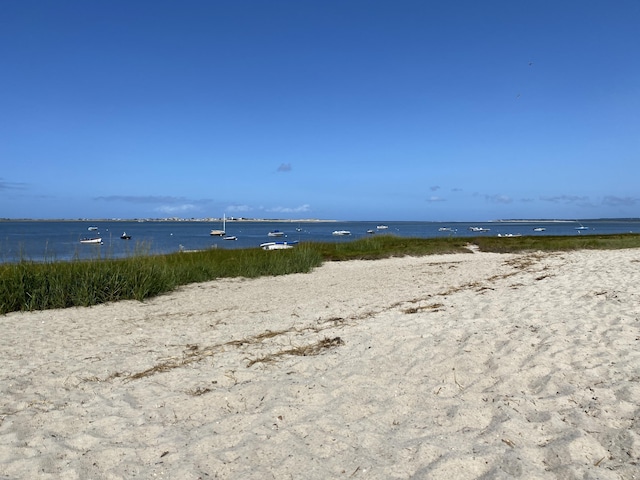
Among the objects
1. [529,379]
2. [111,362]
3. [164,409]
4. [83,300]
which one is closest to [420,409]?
[529,379]

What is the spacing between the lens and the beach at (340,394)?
2957 millimetres

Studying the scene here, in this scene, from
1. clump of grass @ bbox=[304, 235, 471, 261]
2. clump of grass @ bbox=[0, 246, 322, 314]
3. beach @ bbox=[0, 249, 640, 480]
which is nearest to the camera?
beach @ bbox=[0, 249, 640, 480]

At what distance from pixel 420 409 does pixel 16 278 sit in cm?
888

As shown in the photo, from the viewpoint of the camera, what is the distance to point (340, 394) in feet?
13.3

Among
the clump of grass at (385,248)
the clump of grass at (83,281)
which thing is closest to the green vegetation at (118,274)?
the clump of grass at (83,281)

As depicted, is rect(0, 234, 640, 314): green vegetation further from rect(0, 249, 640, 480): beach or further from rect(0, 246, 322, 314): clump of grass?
rect(0, 249, 640, 480): beach

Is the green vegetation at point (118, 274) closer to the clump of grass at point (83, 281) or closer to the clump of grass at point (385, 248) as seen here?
the clump of grass at point (83, 281)

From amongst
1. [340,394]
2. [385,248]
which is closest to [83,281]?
[340,394]

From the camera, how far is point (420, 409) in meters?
3.69

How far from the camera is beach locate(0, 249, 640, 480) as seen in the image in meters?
2.96

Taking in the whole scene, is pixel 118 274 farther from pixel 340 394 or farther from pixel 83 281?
pixel 340 394

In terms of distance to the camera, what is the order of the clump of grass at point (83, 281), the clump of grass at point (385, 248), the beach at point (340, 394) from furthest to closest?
1. the clump of grass at point (385, 248)
2. the clump of grass at point (83, 281)
3. the beach at point (340, 394)

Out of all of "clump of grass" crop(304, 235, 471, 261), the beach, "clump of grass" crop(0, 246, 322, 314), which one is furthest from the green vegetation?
"clump of grass" crop(304, 235, 471, 261)

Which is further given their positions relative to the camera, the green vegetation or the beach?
the green vegetation
